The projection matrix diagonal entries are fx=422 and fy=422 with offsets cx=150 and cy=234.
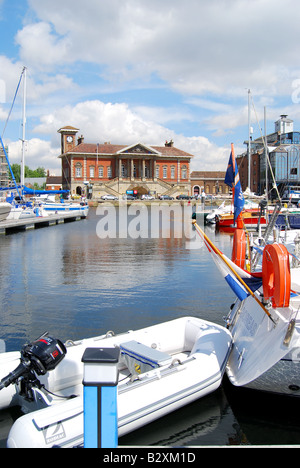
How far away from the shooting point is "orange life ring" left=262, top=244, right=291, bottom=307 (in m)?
5.20

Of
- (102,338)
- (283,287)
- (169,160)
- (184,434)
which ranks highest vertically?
(169,160)

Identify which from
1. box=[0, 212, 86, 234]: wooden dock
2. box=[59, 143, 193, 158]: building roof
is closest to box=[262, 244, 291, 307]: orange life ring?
box=[0, 212, 86, 234]: wooden dock

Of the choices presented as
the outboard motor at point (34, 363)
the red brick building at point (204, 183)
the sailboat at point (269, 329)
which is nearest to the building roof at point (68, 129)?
the red brick building at point (204, 183)

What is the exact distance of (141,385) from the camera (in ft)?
16.6

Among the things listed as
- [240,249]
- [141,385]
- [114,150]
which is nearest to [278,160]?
[114,150]

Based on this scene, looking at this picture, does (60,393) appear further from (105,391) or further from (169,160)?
(169,160)

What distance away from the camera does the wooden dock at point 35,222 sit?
93.6 feet

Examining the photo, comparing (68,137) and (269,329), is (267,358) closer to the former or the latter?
(269,329)

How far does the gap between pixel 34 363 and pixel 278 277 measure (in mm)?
3086

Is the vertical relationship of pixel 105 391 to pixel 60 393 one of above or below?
above

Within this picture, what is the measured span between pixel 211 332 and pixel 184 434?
177 centimetres

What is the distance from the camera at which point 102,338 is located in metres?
6.55

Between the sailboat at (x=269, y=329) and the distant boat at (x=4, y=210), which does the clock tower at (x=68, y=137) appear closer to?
the distant boat at (x=4, y=210)
